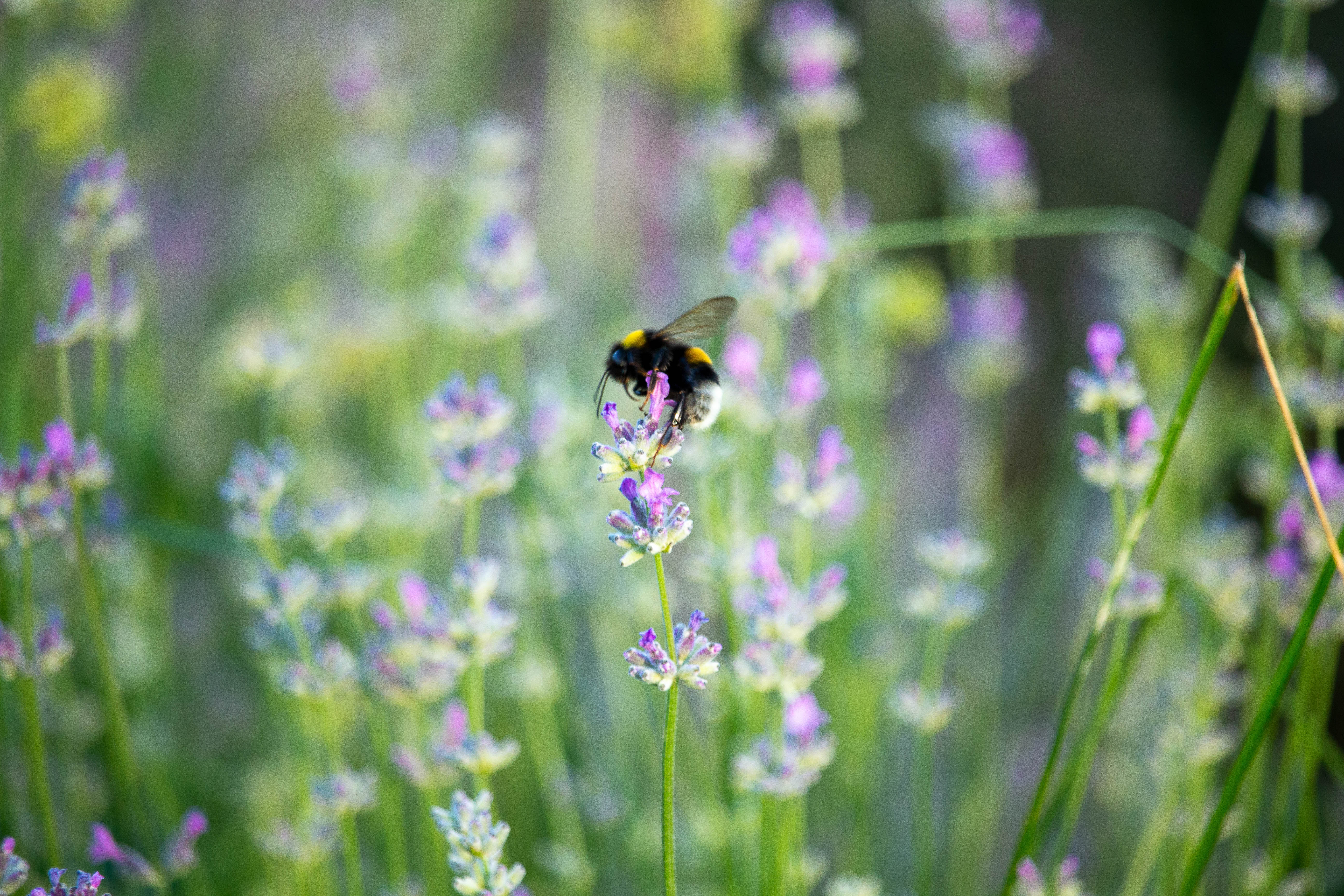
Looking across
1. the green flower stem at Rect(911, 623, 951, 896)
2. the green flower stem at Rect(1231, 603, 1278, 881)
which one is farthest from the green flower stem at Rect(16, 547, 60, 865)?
the green flower stem at Rect(1231, 603, 1278, 881)

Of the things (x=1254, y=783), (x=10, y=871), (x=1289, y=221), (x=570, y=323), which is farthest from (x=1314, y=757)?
(x=570, y=323)

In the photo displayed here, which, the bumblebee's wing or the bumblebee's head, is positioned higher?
the bumblebee's wing

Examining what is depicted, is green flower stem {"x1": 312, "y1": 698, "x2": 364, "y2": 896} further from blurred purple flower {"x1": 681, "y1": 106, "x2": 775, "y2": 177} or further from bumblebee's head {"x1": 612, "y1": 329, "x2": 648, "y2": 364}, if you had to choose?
blurred purple flower {"x1": 681, "y1": 106, "x2": 775, "y2": 177}

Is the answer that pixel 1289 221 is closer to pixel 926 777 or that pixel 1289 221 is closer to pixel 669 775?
pixel 926 777

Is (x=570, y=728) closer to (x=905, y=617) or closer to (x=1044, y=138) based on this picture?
(x=905, y=617)

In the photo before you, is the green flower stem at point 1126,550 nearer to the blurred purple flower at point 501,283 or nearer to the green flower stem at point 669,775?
the green flower stem at point 669,775
